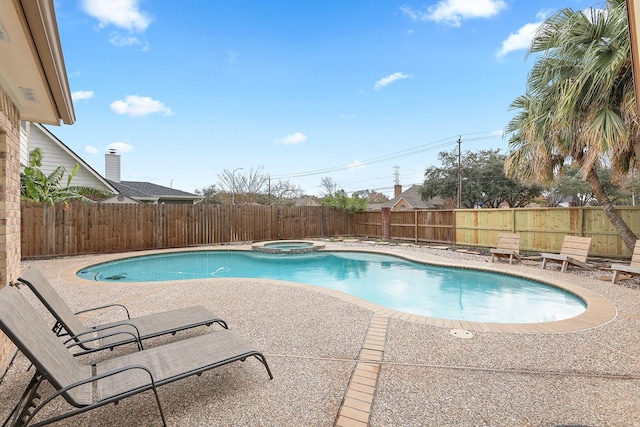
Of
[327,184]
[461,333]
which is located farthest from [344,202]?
[327,184]

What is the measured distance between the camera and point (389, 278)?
8945mm

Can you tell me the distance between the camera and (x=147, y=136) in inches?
829

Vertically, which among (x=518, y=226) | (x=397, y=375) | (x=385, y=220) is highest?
A: (x=385, y=220)

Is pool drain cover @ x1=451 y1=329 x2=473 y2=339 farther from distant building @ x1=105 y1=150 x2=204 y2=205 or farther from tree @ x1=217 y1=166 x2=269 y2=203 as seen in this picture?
tree @ x1=217 y1=166 x2=269 y2=203

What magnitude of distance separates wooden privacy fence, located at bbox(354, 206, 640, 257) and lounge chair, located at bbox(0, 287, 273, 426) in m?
10.7

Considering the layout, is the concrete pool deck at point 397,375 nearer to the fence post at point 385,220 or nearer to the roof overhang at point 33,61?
the roof overhang at point 33,61

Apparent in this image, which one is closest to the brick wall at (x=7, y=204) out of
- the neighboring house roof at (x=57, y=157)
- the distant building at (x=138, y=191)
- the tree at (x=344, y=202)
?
the neighboring house roof at (x=57, y=157)

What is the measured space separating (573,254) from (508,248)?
1530mm

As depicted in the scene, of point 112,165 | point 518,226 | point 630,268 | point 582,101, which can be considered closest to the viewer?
point 630,268

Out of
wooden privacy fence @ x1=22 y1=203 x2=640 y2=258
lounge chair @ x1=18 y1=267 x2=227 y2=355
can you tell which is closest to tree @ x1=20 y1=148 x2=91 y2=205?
wooden privacy fence @ x1=22 y1=203 x2=640 y2=258

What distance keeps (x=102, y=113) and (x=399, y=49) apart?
49.8 ft

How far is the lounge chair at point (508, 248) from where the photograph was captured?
912 cm

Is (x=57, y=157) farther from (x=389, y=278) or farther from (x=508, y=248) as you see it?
(x=508, y=248)

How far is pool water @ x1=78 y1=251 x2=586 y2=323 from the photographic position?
6.08 m
